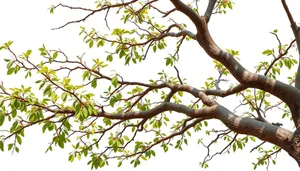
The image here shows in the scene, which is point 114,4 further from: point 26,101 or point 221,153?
point 221,153

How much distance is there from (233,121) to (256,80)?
615mm

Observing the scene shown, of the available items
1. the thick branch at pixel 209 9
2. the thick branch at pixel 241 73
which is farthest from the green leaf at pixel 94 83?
the thick branch at pixel 209 9

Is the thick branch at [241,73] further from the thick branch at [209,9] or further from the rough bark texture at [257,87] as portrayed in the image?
the thick branch at [209,9]

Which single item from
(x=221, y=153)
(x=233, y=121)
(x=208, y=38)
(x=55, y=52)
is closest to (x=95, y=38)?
(x=55, y=52)

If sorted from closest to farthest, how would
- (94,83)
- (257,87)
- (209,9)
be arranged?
(94,83) < (257,87) < (209,9)

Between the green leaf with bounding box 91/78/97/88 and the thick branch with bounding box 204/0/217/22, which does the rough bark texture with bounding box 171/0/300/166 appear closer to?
the thick branch with bounding box 204/0/217/22

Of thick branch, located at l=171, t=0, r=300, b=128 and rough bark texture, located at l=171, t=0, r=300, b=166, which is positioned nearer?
rough bark texture, located at l=171, t=0, r=300, b=166

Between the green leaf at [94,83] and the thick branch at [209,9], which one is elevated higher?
the thick branch at [209,9]

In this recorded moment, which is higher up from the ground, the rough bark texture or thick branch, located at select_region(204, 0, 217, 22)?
thick branch, located at select_region(204, 0, 217, 22)

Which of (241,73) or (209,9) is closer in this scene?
(241,73)

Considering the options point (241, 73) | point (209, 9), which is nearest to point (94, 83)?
point (241, 73)

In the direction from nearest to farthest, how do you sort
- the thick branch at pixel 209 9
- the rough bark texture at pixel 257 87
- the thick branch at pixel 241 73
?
the rough bark texture at pixel 257 87, the thick branch at pixel 241 73, the thick branch at pixel 209 9

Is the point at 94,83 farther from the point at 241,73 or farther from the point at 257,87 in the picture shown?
the point at 257,87

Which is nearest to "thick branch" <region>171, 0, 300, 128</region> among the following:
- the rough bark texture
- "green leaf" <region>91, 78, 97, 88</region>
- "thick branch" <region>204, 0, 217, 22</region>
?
the rough bark texture
